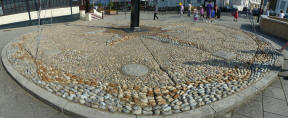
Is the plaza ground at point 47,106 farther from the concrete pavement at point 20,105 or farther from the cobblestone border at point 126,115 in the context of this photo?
the cobblestone border at point 126,115

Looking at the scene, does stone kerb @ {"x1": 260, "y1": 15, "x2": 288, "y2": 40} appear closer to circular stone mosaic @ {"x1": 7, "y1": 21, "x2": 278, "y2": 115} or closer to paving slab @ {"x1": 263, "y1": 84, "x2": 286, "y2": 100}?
circular stone mosaic @ {"x1": 7, "y1": 21, "x2": 278, "y2": 115}

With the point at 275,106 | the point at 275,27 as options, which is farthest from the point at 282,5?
the point at 275,106

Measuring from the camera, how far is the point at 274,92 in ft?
17.5

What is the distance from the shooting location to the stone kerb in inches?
456

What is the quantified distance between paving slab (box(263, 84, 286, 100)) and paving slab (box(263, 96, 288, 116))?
0.66ft

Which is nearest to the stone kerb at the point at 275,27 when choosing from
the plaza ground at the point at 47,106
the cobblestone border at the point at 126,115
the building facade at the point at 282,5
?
the plaza ground at the point at 47,106

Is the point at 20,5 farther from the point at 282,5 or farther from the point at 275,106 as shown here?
the point at 282,5

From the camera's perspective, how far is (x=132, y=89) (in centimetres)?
517

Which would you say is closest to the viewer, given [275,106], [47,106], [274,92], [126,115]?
[126,115]

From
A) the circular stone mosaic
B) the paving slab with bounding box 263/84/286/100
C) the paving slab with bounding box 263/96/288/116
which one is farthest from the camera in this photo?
the paving slab with bounding box 263/84/286/100

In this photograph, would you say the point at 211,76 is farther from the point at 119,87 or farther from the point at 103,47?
the point at 103,47

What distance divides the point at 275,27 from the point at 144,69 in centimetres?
1091

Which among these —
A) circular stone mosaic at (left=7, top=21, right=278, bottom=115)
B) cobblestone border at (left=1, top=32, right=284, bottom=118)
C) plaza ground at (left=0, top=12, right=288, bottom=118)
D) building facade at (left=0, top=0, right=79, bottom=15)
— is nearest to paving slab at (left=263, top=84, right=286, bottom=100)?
plaza ground at (left=0, top=12, right=288, bottom=118)

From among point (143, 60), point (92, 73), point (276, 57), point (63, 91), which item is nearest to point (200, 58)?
point (143, 60)
